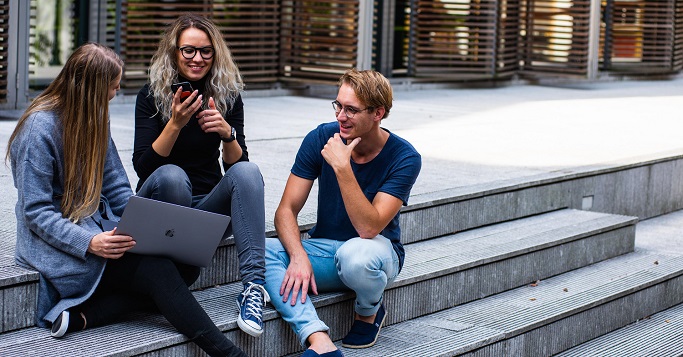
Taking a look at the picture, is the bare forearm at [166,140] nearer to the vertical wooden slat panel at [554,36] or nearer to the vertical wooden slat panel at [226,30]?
the vertical wooden slat panel at [226,30]

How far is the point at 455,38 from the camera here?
1323cm

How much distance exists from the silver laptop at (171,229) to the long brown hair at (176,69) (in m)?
0.64

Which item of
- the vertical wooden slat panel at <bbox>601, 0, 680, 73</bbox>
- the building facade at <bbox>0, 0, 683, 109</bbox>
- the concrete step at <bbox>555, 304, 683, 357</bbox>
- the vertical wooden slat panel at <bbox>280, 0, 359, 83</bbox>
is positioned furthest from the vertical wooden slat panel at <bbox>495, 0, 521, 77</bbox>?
the concrete step at <bbox>555, 304, 683, 357</bbox>

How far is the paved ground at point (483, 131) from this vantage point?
648 cm

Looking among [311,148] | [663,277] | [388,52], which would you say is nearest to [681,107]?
[388,52]

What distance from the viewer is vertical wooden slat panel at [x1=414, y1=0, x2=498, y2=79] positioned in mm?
12977

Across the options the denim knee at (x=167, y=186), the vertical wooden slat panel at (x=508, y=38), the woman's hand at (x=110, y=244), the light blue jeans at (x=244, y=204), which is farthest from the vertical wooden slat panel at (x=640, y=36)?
the woman's hand at (x=110, y=244)

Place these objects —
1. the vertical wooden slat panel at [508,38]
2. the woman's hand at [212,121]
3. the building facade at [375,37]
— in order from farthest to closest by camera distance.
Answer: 1. the vertical wooden slat panel at [508,38]
2. the building facade at [375,37]
3. the woman's hand at [212,121]

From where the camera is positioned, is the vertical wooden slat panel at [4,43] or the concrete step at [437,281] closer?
the concrete step at [437,281]

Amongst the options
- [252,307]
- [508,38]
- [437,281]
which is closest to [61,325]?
[252,307]

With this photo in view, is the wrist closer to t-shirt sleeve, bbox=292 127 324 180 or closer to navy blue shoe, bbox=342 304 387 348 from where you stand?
t-shirt sleeve, bbox=292 127 324 180

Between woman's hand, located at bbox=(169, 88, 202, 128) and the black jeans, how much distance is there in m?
0.60

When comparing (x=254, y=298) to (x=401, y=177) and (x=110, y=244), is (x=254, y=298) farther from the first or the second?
(x=401, y=177)

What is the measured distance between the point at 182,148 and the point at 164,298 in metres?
0.79
